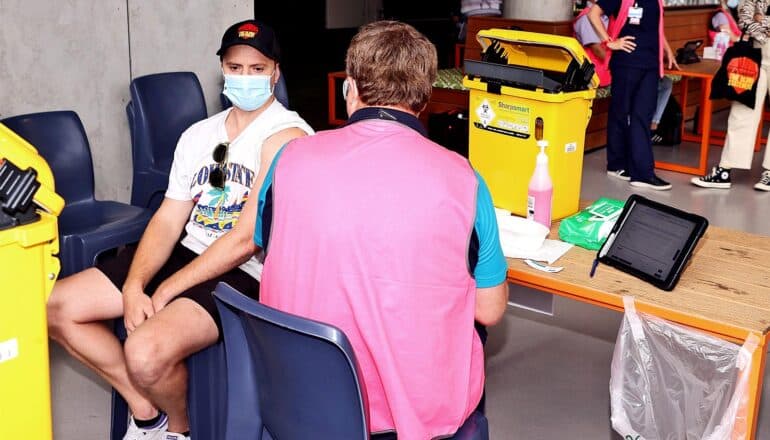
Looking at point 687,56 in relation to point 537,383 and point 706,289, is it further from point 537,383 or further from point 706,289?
point 706,289

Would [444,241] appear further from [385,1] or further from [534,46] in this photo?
[385,1]

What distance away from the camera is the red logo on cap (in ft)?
8.71

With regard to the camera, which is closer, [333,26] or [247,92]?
[247,92]

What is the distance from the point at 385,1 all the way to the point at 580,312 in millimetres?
12342

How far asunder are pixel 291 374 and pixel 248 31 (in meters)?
1.31

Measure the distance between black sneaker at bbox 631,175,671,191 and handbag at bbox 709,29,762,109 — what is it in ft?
2.06

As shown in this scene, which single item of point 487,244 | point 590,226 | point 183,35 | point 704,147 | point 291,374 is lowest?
point 704,147

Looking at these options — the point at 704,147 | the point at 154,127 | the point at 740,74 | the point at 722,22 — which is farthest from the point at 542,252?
the point at 722,22

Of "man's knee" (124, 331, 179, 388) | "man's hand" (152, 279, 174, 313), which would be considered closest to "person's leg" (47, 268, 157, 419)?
"man's hand" (152, 279, 174, 313)

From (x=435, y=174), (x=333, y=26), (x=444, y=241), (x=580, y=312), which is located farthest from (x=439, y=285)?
(x=333, y=26)

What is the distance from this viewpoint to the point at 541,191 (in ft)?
7.99

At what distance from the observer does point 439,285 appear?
1710 mm

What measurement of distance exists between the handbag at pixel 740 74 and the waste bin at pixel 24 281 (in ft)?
15.8

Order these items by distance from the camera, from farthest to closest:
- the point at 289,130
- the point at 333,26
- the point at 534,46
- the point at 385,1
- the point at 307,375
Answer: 1. the point at 385,1
2. the point at 333,26
3. the point at 534,46
4. the point at 289,130
5. the point at 307,375
